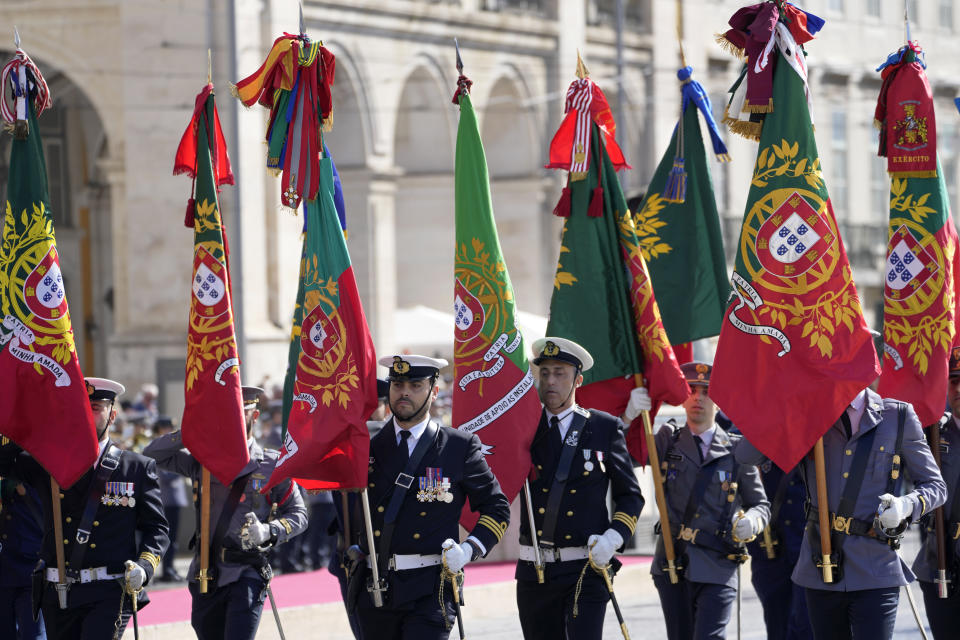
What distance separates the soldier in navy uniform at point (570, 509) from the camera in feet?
29.2

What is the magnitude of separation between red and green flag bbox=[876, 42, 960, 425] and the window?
29.2 m

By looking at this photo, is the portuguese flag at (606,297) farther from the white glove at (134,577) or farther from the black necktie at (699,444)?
the white glove at (134,577)

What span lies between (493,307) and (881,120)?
2454 mm

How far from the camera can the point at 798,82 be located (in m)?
8.82

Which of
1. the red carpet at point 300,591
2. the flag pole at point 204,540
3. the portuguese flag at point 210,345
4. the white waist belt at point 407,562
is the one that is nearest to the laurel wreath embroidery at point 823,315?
the white waist belt at point 407,562

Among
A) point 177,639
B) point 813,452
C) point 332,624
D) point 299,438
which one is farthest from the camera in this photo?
point 332,624

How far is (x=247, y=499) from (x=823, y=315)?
3306 millimetres

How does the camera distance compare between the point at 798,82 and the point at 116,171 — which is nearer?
the point at 798,82

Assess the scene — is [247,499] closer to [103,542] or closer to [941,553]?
[103,542]

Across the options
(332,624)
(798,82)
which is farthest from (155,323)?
(798,82)

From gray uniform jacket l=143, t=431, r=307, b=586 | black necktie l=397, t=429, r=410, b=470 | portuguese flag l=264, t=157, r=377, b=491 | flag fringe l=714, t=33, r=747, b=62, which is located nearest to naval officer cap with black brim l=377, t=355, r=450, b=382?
black necktie l=397, t=429, r=410, b=470

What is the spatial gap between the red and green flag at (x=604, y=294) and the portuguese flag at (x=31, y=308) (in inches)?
110

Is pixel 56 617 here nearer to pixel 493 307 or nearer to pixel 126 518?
pixel 126 518

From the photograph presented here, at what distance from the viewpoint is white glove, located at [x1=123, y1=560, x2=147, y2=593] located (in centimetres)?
905
